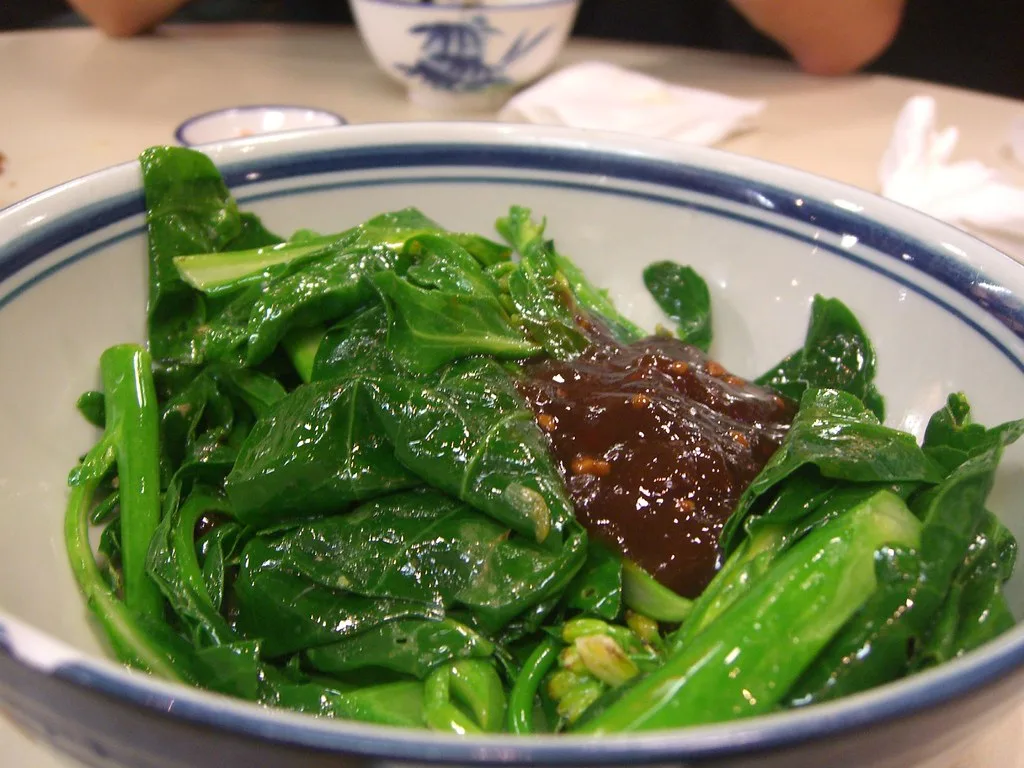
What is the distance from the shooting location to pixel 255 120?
303 cm

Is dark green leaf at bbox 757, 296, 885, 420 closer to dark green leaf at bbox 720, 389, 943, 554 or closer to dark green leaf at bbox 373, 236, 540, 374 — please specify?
dark green leaf at bbox 720, 389, 943, 554

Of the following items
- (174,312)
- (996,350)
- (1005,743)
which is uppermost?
(996,350)

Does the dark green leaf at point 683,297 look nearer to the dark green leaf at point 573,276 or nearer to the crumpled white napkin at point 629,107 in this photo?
the dark green leaf at point 573,276

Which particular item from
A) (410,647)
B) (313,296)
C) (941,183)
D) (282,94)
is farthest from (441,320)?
(282,94)

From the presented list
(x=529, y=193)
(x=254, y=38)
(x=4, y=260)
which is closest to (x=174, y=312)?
(x=4, y=260)

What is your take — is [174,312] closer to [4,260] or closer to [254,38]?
[4,260]

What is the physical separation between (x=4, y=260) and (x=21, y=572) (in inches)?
18.8

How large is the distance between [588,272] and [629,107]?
150 cm

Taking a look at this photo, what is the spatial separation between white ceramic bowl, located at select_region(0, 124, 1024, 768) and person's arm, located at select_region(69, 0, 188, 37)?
9.42 feet

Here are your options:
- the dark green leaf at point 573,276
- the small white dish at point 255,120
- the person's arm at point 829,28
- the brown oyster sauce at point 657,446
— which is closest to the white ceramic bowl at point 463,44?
the small white dish at point 255,120

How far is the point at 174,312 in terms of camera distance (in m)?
1.51

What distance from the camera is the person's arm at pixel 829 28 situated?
12.0ft

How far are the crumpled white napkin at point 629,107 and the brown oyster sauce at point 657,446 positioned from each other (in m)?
1.80

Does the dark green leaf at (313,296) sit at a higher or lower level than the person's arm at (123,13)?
lower
